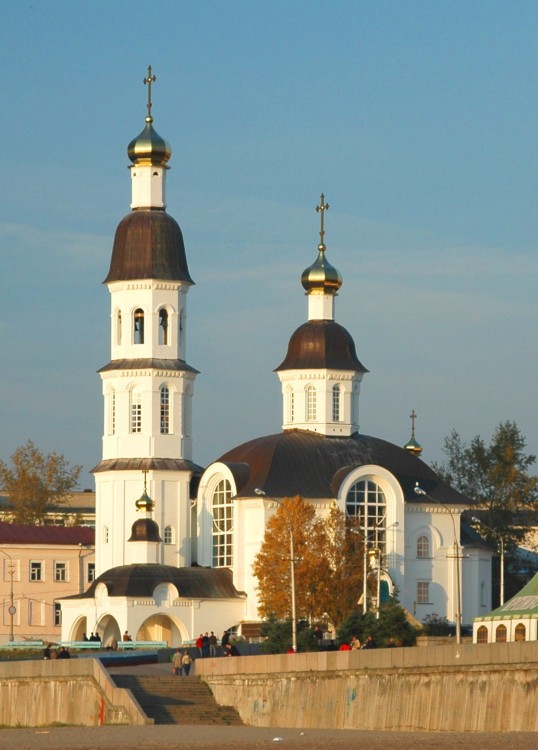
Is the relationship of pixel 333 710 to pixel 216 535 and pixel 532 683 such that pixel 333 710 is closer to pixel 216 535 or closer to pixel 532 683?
pixel 532 683

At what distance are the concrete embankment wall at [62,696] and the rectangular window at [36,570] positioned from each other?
1711 inches

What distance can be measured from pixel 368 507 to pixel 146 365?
9526mm

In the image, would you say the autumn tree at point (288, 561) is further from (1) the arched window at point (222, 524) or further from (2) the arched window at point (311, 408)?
(2) the arched window at point (311, 408)

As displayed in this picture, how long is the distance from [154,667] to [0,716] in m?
6.16

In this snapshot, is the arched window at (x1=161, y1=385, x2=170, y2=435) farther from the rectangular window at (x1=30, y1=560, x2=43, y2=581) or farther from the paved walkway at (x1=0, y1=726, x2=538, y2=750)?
the paved walkway at (x1=0, y1=726, x2=538, y2=750)

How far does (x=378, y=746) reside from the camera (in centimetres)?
3369

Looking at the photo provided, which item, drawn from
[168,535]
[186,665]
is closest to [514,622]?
[186,665]

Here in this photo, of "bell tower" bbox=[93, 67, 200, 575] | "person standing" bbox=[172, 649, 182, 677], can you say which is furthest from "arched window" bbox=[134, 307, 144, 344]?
"person standing" bbox=[172, 649, 182, 677]

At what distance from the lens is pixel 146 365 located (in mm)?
78062

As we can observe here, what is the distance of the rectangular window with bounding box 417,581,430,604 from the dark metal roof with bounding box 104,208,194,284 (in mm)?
13924

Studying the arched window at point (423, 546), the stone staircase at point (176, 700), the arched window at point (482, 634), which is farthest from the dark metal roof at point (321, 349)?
the arched window at point (482, 634)

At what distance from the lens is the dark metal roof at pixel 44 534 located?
302 ft

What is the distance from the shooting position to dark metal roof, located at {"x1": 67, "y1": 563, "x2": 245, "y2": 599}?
74375mm

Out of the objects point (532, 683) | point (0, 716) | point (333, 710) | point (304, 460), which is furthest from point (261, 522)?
point (532, 683)
